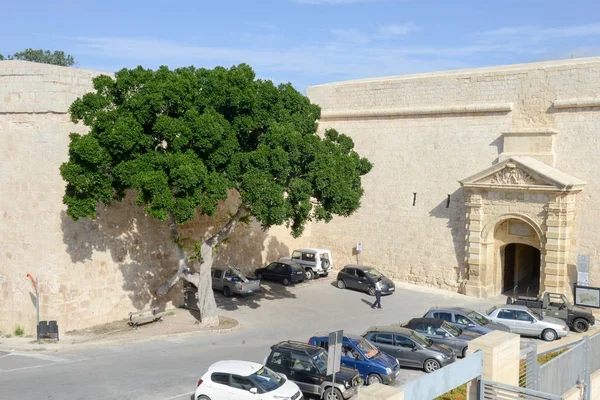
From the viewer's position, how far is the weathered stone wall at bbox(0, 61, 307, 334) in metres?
20.7

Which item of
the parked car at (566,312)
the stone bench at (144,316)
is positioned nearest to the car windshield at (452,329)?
the parked car at (566,312)

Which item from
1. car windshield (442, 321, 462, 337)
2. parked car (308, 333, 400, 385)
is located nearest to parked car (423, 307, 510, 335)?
car windshield (442, 321, 462, 337)

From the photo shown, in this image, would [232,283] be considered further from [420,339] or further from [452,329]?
[420,339]

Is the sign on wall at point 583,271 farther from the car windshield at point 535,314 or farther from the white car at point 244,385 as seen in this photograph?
the white car at point 244,385

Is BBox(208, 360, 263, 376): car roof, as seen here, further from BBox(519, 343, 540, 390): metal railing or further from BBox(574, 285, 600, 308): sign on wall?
BBox(574, 285, 600, 308): sign on wall

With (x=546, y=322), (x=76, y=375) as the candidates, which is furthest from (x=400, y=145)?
(x=76, y=375)

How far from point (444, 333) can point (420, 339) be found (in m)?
1.57

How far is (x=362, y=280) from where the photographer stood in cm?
2895

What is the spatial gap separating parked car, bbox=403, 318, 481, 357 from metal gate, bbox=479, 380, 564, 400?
26.5 ft

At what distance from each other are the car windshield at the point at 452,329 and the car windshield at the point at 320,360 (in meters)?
5.21

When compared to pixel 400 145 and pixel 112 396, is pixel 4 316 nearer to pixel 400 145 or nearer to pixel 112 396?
pixel 112 396

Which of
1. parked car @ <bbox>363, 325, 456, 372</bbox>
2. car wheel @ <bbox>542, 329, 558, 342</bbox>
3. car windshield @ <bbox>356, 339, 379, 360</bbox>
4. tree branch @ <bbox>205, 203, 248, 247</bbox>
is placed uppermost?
tree branch @ <bbox>205, 203, 248, 247</bbox>

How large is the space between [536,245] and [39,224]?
63.9ft

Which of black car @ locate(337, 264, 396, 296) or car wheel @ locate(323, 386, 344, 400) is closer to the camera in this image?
car wheel @ locate(323, 386, 344, 400)
